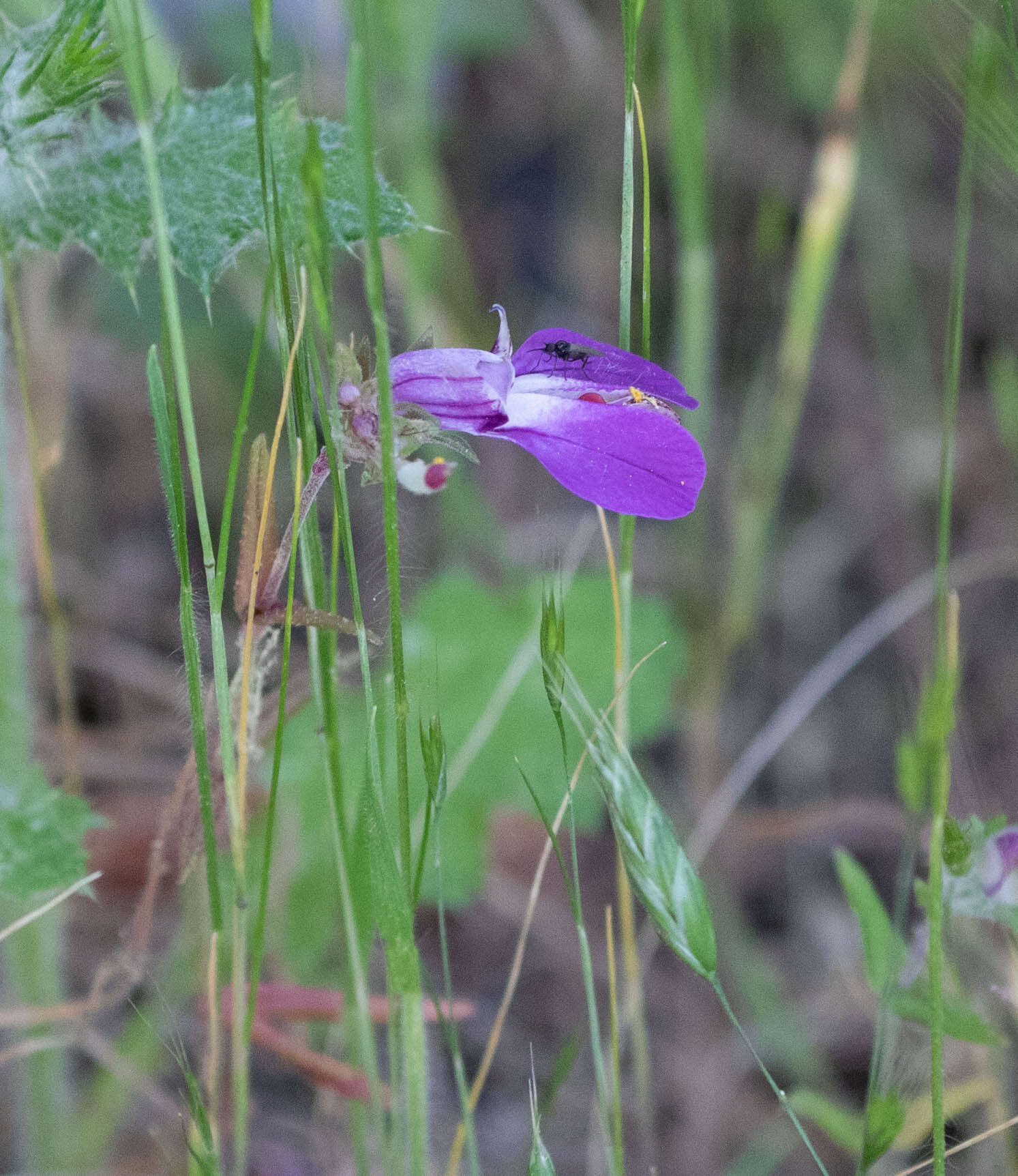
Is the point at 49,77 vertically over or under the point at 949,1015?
over

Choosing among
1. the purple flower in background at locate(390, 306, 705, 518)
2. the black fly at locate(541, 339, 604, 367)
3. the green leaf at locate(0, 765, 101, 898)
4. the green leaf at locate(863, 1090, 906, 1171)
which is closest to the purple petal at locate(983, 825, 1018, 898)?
the green leaf at locate(863, 1090, 906, 1171)

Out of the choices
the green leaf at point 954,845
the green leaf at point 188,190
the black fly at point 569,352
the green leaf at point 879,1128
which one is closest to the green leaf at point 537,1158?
the green leaf at point 879,1128

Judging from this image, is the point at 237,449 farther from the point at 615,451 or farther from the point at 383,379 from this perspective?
the point at 615,451

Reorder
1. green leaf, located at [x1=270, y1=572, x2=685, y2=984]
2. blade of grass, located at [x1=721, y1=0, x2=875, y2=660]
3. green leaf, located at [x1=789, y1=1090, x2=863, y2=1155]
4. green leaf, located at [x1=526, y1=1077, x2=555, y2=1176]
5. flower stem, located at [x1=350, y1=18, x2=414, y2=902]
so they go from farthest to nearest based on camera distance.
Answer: blade of grass, located at [x1=721, y1=0, x2=875, y2=660], green leaf, located at [x1=270, y1=572, x2=685, y2=984], green leaf, located at [x1=789, y1=1090, x2=863, y2=1155], green leaf, located at [x1=526, y1=1077, x2=555, y2=1176], flower stem, located at [x1=350, y1=18, x2=414, y2=902]

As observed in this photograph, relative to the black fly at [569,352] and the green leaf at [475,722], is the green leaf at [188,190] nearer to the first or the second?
the black fly at [569,352]

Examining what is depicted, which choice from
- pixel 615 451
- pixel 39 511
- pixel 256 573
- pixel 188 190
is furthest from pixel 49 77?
pixel 615 451

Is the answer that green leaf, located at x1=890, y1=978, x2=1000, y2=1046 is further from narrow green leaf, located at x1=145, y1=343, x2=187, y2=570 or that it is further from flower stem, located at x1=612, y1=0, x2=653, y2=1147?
narrow green leaf, located at x1=145, y1=343, x2=187, y2=570

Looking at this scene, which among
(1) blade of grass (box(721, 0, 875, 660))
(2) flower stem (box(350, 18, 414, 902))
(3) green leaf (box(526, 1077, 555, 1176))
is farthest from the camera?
(1) blade of grass (box(721, 0, 875, 660))
